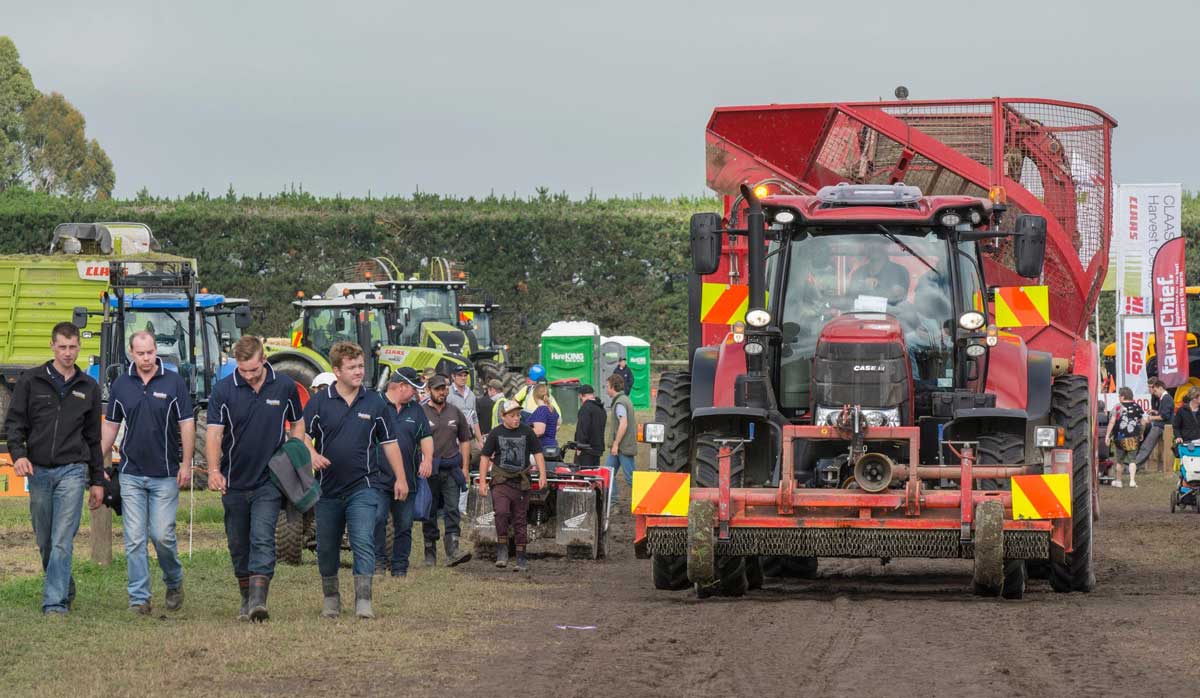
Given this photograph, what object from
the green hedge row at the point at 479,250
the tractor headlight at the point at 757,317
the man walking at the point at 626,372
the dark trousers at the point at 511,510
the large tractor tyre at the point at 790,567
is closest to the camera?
the tractor headlight at the point at 757,317

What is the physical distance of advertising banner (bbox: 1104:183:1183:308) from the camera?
99.3 ft

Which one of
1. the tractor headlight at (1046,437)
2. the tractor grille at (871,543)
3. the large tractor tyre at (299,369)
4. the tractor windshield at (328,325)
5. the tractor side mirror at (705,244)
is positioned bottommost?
the tractor grille at (871,543)

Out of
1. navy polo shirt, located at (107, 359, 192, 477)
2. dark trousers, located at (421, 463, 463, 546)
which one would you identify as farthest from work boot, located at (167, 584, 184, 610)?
dark trousers, located at (421, 463, 463, 546)

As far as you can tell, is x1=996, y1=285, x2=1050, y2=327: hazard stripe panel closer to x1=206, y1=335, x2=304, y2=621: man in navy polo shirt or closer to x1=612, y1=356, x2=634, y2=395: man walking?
x1=206, y1=335, x2=304, y2=621: man in navy polo shirt

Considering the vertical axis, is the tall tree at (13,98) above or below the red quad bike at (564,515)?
above

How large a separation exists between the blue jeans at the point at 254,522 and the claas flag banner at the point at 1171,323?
766 inches

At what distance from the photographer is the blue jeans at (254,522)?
11.0 metres

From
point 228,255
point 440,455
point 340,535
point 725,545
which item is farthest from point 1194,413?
point 228,255

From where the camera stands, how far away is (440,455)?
15.8m

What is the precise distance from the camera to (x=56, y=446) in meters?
11.2

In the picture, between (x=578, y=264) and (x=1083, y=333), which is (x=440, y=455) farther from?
(x=578, y=264)

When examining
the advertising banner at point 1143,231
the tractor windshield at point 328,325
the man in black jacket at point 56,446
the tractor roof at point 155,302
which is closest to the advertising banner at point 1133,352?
the advertising banner at point 1143,231

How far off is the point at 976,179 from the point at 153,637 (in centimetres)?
885

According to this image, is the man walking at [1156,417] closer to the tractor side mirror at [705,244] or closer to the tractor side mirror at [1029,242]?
the tractor side mirror at [1029,242]
